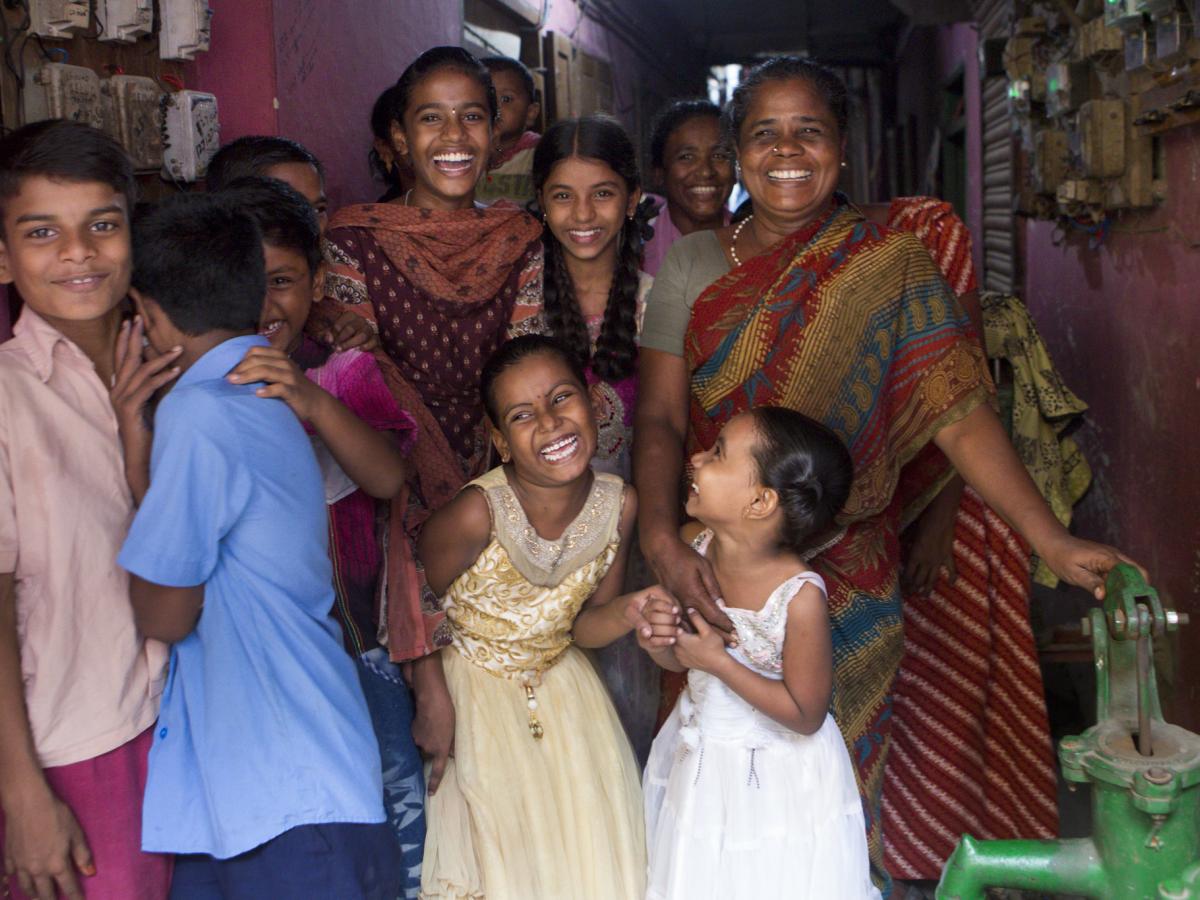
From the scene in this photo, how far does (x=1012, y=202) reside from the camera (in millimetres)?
6082

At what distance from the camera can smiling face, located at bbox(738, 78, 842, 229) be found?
2.30m

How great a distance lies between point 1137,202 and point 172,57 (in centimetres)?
263

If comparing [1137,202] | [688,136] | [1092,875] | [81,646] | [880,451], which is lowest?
[1092,875]

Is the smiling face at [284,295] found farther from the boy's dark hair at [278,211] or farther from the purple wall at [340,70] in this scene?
the purple wall at [340,70]

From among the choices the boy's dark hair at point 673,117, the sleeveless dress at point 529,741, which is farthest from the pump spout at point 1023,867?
the boy's dark hair at point 673,117

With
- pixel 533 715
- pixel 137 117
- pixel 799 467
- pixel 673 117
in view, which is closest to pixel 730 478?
pixel 799 467

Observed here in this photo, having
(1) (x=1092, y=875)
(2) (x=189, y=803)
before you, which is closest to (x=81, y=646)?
(2) (x=189, y=803)

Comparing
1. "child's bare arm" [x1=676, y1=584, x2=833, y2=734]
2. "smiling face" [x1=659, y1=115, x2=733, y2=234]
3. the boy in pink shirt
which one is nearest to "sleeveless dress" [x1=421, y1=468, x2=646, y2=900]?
"child's bare arm" [x1=676, y1=584, x2=833, y2=734]

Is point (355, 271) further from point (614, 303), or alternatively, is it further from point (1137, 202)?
point (1137, 202)

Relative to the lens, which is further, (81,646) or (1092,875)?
(81,646)

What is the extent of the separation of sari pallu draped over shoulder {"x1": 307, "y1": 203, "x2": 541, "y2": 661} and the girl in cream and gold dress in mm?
245

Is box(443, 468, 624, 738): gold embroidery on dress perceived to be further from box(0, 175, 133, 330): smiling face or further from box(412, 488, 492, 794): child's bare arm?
box(0, 175, 133, 330): smiling face

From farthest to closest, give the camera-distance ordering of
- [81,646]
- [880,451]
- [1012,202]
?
1. [1012,202]
2. [880,451]
3. [81,646]

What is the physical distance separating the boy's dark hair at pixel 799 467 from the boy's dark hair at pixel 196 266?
2.79ft
